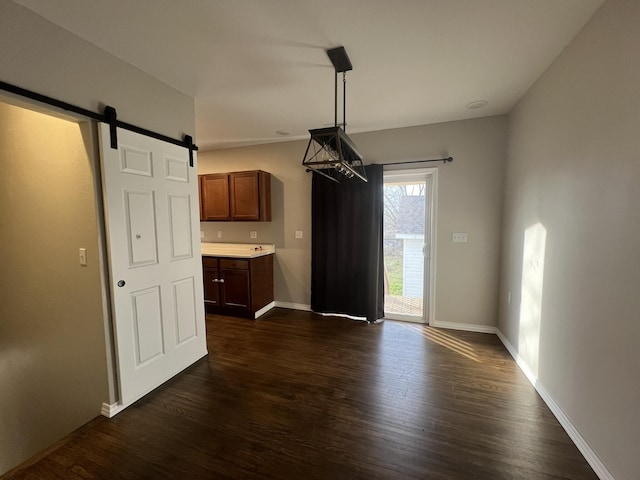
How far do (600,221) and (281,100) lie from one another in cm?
263

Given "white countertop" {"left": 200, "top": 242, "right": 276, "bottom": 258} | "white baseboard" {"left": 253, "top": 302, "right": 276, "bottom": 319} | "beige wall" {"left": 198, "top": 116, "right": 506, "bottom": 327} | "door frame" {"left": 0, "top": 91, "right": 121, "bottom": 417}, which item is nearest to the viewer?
"door frame" {"left": 0, "top": 91, "right": 121, "bottom": 417}

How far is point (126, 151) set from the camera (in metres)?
1.94

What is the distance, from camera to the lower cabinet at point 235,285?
3713 mm

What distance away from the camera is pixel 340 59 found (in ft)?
6.35

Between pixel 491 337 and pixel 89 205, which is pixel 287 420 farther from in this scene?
pixel 491 337

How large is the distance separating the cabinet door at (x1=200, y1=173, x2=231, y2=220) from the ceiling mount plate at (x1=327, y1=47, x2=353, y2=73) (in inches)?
102

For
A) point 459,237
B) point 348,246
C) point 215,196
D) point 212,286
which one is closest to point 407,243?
point 459,237

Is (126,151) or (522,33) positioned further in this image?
(126,151)

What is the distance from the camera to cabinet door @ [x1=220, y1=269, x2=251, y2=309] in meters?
3.72

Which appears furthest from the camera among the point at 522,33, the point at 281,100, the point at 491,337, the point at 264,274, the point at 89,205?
the point at 264,274

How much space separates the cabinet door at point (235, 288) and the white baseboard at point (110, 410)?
1867 mm

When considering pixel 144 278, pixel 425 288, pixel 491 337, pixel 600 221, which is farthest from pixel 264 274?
pixel 600 221

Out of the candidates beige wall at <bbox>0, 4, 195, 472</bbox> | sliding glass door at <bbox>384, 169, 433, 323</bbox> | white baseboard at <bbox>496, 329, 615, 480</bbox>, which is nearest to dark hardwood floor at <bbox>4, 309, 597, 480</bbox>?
white baseboard at <bbox>496, 329, 615, 480</bbox>

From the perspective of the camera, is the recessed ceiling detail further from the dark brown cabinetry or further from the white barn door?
the white barn door
